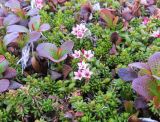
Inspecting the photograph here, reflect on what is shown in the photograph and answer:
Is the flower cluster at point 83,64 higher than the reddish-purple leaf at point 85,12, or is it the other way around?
the reddish-purple leaf at point 85,12

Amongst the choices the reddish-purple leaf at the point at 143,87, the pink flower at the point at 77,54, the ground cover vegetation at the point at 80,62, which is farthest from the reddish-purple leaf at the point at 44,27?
the reddish-purple leaf at the point at 143,87

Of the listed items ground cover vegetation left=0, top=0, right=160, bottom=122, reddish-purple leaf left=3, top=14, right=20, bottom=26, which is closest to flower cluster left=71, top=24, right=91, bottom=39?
ground cover vegetation left=0, top=0, right=160, bottom=122

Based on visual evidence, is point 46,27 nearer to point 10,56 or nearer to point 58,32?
point 58,32

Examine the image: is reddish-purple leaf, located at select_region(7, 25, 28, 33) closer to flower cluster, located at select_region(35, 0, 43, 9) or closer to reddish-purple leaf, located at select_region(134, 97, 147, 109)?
flower cluster, located at select_region(35, 0, 43, 9)

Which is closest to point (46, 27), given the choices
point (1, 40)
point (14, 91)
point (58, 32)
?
point (58, 32)

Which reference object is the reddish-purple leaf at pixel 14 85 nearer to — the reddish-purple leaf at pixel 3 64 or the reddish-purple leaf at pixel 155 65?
the reddish-purple leaf at pixel 3 64
